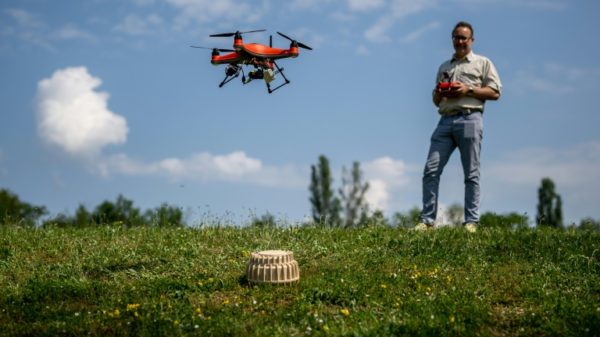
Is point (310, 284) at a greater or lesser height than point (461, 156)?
lesser

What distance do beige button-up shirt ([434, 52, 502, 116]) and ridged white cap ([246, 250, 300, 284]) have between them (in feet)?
15.2

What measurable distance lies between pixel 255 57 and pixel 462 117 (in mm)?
4716

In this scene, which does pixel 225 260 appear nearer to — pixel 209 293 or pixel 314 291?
pixel 209 293

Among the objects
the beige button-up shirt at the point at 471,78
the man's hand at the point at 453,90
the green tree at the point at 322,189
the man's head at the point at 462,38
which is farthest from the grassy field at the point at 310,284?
the green tree at the point at 322,189

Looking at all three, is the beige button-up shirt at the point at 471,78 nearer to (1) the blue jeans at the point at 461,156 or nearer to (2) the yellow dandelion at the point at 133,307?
(1) the blue jeans at the point at 461,156

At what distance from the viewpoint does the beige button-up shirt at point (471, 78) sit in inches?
419

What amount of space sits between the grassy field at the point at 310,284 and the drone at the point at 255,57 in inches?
94.9

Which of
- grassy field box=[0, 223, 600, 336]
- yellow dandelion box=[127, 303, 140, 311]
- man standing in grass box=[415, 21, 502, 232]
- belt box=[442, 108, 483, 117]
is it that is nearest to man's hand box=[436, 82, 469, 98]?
man standing in grass box=[415, 21, 502, 232]

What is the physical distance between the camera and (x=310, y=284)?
7.48m

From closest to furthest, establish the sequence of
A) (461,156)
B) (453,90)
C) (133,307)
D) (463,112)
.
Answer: (133,307) → (453,90) → (463,112) → (461,156)

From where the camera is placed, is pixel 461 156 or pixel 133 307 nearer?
pixel 133 307

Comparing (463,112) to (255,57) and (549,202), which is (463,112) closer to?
(255,57)

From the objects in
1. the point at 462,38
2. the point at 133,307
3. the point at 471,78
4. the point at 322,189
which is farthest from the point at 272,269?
the point at 322,189

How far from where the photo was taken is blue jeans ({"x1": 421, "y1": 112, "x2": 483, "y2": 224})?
1066cm
